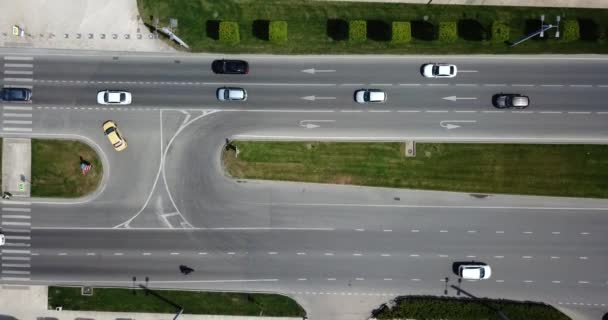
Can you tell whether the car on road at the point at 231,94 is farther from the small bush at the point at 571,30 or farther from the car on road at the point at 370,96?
the small bush at the point at 571,30

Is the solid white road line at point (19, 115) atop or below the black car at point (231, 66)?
below

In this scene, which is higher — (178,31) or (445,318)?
(178,31)

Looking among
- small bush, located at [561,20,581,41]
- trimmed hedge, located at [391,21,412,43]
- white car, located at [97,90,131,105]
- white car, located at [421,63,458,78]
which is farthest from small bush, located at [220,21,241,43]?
small bush, located at [561,20,581,41]

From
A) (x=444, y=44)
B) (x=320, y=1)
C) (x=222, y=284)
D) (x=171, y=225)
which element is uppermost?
(x=320, y=1)

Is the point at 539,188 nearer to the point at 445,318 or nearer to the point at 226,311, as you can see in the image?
the point at 445,318

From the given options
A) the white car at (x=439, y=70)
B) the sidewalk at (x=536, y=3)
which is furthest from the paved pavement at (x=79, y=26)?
the sidewalk at (x=536, y=3)

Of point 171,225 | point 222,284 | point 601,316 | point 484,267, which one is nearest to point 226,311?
point 222,284
